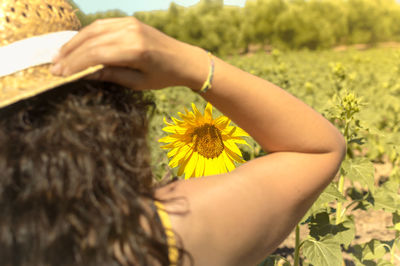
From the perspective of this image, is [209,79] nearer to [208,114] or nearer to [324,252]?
[208,114]

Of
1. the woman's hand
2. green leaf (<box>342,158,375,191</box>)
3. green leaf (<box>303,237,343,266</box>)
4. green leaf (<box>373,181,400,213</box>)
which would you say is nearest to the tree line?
green leaf (<box>373,181,400,213</box>)

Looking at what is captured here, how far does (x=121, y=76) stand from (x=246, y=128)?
1.04 ft

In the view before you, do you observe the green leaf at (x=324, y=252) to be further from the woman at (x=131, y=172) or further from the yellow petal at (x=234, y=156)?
the woman at (x=131, y=172)

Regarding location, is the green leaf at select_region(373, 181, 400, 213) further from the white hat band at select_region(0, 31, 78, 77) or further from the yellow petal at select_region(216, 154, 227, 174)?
the white hat band at select_region(0, 31, 78, 77)

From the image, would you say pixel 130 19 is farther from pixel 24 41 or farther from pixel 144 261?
pixel 144 261

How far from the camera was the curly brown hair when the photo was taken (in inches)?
28.5

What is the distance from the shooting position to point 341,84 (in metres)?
3.51

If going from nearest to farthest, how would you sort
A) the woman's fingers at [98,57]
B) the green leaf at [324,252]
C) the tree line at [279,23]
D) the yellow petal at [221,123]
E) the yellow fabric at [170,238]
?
1. the woman's fingers at [98,57]
2. the yellow fabric at [170,238]
3. the yellow petal at [221,123]
4. the green leaf at [324,252]
5. the tree line at [279,23]

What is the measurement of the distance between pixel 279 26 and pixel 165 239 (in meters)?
31.0

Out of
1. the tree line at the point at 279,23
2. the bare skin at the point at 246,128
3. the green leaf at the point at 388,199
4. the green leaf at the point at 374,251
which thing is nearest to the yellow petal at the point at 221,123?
the bare skin at the point at 246,128

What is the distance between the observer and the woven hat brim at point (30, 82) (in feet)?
2.32

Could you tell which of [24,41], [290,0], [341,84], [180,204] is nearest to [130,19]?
[24,41]

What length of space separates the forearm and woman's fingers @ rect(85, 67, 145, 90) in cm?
11

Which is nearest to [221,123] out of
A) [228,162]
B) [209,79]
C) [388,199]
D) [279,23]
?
[228,162]
